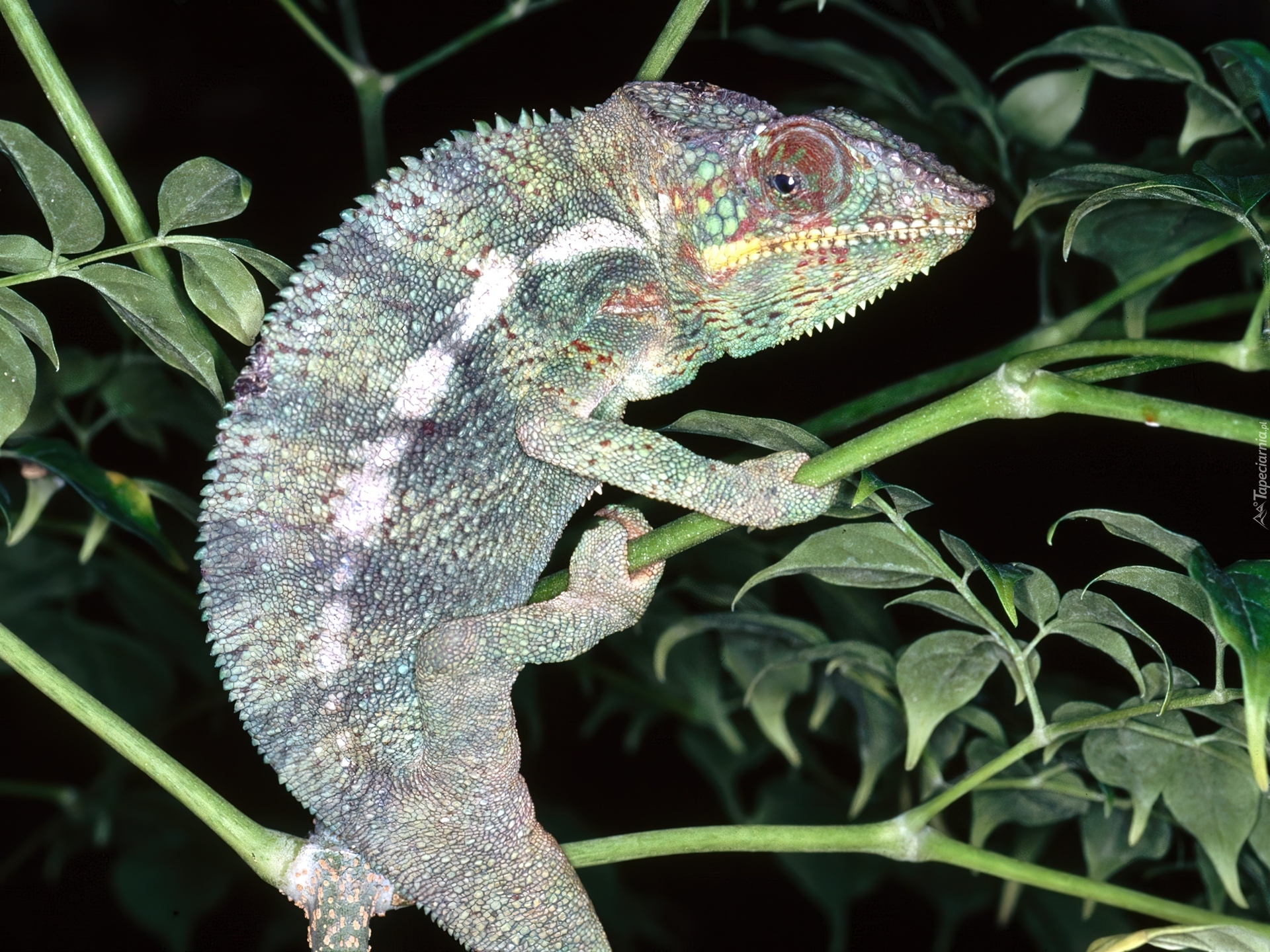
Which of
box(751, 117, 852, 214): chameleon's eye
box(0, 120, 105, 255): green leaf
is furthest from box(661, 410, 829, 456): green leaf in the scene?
box(0, 120, 105, 255): green leaf

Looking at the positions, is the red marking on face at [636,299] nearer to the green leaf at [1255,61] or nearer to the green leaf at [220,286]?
the green leaf at [220,286]

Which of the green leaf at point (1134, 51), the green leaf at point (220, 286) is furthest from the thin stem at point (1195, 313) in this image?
the green leaf at point (220, 286)

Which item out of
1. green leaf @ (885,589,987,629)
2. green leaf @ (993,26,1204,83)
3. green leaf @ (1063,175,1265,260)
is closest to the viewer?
green leaf @ (1063,175,1265,260)

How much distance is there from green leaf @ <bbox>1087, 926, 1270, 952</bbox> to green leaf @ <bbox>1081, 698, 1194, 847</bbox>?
0.18m

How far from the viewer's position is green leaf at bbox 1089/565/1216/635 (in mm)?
1299

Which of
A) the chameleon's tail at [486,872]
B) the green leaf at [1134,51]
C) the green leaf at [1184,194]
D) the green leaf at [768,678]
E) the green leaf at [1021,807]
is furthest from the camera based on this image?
the green leaf at [768,678]

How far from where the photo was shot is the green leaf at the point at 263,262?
4.56ft

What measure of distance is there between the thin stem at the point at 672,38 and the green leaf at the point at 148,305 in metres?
0.71

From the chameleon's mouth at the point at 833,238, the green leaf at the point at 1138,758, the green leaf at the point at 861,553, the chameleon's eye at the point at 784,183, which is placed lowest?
the green leaf at the point at 1138,758

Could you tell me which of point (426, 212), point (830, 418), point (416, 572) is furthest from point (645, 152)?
point (416, 572)

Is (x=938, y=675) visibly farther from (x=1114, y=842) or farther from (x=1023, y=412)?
(x=1114, y=842)

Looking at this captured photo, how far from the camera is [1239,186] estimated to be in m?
1.26

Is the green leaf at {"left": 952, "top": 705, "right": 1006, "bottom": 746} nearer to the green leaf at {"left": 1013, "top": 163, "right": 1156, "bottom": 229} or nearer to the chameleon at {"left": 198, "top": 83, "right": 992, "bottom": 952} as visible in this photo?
the chameleon at {"left": 198, "top": 83, "right": 992, "bottom": 952}

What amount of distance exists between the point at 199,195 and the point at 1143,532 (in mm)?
1091
